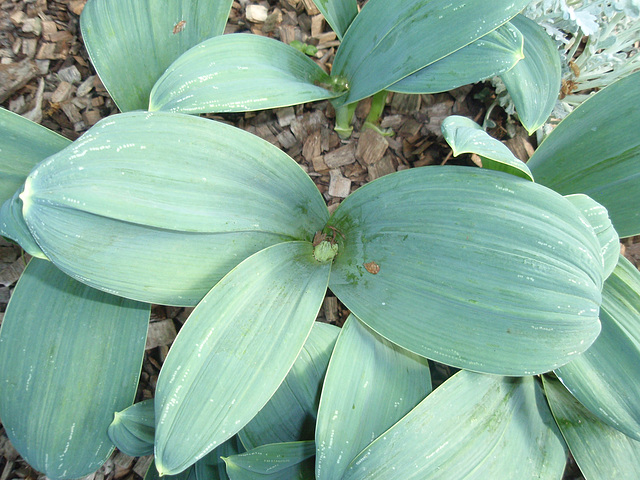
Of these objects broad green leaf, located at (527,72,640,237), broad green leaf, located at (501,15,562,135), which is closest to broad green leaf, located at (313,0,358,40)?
broad green leaf, located at (501,15,562,135)

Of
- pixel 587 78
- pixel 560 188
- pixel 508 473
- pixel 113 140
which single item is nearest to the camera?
pixel 113 140

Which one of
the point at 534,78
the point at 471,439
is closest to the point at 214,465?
the point at 471,439

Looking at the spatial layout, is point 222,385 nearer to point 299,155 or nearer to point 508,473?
point 508,473

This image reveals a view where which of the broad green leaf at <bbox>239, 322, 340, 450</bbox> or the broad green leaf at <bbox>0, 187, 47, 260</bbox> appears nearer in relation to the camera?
the broad green leaf at <bbox>0, 187, 47, 260</bbox>

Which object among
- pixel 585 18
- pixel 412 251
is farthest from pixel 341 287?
pixel 585 18

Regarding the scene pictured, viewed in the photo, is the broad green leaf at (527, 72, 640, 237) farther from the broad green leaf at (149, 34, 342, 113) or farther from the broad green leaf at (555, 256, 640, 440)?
the broad green leaf at (149, 34, 342, 113)

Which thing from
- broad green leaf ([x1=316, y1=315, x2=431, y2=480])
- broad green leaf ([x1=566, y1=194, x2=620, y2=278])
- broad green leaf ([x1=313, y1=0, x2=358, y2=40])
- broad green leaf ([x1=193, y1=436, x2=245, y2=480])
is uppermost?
broad green leaf ([x1=313, y1=0, x2=358, y2=40])

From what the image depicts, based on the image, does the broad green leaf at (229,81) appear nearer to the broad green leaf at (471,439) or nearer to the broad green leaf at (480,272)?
the broad green leaf at (480,272)
